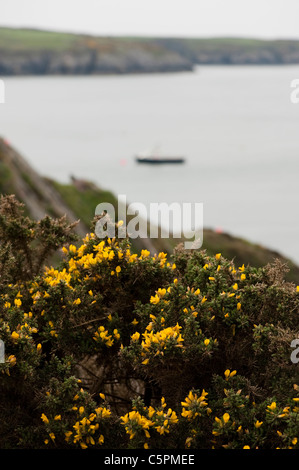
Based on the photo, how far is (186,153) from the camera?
11338cm

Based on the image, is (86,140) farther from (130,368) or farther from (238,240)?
(130,368)

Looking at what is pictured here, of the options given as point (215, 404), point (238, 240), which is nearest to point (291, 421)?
point (215, 404)

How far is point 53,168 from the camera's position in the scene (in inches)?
3605

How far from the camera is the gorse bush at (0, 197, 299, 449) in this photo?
5.54 meters

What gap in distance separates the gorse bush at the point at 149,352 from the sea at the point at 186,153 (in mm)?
49168

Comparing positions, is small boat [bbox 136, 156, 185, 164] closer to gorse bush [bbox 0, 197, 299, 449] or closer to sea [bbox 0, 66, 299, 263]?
sea [bbox 0, 66, 299, 263]

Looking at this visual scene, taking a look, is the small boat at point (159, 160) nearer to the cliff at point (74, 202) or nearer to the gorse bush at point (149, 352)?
the cliff at point (74, 202)

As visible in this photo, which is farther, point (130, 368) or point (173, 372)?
point (130, 368)

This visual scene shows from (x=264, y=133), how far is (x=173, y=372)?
13336 centimetres

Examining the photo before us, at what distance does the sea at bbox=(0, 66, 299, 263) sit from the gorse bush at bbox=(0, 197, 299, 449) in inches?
1936

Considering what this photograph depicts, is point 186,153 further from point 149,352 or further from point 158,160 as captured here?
point 149,352

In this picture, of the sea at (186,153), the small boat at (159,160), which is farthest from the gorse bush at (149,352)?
the small boat at (159,160)

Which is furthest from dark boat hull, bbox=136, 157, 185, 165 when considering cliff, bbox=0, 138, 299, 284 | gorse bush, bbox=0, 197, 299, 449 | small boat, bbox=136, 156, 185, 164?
gorse bush, bbox=0, 197, 299, 449

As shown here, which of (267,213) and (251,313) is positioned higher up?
(251,313)
